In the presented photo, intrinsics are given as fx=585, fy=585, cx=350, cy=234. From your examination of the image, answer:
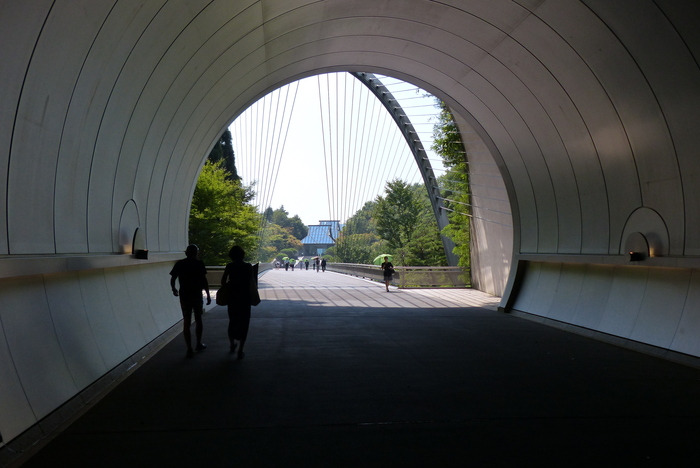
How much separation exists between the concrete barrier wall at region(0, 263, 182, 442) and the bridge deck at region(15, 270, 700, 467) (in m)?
0.33

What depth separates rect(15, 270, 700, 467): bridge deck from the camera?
4238 mm

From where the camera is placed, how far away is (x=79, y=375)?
5.76 meters

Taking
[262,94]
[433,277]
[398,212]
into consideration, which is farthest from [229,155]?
[262,94]

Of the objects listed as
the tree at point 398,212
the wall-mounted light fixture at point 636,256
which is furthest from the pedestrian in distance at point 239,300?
the tree at point 398,212

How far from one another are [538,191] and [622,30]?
557 centimetres

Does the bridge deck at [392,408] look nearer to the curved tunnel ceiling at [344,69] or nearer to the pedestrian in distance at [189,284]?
the pedestrian in distance at [189,284]

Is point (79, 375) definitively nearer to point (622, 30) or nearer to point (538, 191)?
point (622, 30)

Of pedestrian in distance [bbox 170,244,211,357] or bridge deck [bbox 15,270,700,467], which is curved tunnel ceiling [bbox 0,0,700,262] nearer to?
pedestrian in distance [bbox 170,244,211,357]

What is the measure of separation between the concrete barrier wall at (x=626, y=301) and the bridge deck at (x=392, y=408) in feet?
1.68

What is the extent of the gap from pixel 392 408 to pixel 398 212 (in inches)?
1643

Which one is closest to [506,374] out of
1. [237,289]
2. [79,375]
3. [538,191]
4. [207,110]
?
[237,289]

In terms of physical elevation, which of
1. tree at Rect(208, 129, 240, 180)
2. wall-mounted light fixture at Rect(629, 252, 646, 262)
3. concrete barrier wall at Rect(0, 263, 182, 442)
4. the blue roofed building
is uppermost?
tree at Rect(208, 129, 240, 180)

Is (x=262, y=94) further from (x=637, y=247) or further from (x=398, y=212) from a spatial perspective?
(x=398, y=212)

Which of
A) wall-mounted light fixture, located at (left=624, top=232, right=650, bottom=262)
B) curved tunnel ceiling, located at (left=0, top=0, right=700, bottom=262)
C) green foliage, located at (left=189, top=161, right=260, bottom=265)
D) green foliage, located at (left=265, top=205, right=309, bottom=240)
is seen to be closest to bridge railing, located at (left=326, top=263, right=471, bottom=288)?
green foliage, located at (left=189, top=161, right=260, bottom=265)
